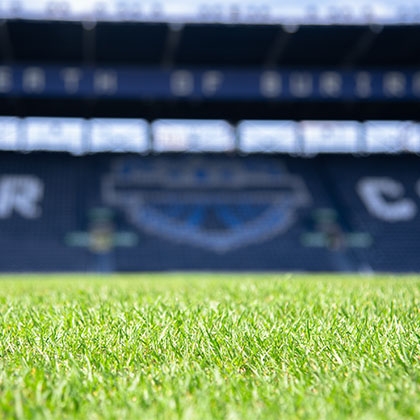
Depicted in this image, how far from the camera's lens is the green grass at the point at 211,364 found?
1423 millimetres

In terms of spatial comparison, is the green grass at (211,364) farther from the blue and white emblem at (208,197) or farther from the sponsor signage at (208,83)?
the sponsor signage at (208,83)

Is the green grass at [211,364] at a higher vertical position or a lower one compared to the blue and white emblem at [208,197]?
higher

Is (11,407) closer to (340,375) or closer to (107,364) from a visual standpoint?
(107,364)

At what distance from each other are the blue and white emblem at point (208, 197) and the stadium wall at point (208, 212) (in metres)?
0.04

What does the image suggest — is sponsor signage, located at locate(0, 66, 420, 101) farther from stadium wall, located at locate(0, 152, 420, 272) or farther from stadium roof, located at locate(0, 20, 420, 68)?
stadium wall, located at locate(0, 152, 420, 272)

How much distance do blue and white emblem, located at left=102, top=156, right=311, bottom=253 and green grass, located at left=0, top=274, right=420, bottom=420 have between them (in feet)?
65.7

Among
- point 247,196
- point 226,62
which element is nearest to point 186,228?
point 247,196

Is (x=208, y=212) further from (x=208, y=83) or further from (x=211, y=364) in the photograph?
(x=211, y=364)

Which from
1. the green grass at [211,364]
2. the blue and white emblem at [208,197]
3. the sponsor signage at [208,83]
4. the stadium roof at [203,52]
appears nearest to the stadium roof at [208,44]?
the stadium roof at [203,52]

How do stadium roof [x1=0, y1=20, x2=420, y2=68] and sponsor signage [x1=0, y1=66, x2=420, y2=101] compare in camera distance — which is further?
sponsor signage [x1=0, y1=66, x2=420, y2=101]

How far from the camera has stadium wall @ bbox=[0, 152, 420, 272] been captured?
22281mm

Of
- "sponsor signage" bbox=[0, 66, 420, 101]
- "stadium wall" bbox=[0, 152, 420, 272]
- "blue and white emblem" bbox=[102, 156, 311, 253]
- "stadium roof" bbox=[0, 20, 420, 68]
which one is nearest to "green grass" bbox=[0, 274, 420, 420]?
"stadium wall" bbox=[0, 152, 420, 272]

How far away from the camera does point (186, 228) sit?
2361 cm

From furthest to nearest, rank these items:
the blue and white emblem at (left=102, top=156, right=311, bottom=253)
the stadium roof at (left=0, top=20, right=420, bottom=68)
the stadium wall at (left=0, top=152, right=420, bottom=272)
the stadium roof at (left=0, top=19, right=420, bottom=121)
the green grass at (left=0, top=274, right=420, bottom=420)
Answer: the blue and white emblem at (left=102, top=156, right=311, bottom=253) < the stadium wall at (left=0, top=152, right=420, bottom=272) < the stadium roof at (left=0, top=19, right=420, bottom=121) < the stadium roof at (left=0, top=20, right=420, bottom=68) < the green grass at (left=0, top=274, right=420, bottom=420)
